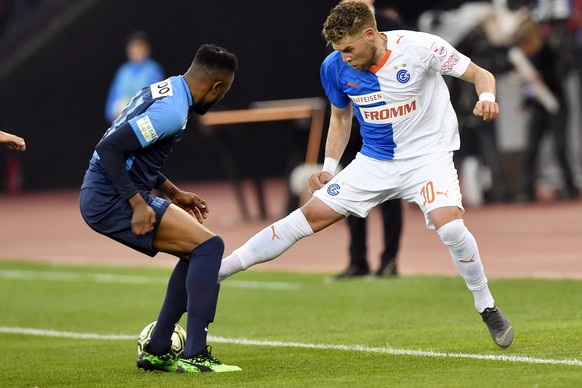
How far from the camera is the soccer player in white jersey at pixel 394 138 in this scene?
794 centimetres

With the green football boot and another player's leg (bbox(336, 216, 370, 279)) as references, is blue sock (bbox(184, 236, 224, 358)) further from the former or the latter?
another player's leg (bbox(336, 216, 370, 279))

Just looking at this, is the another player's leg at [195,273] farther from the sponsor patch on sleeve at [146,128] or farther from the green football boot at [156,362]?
the sponsor patch on sleeve at [146,128]

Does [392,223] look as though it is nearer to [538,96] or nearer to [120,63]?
[538,96]

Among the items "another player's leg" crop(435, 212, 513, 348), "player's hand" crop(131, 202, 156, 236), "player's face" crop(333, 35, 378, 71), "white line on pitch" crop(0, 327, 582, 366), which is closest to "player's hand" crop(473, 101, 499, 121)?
"another player's leg" crop(435, 212, 513, 348)

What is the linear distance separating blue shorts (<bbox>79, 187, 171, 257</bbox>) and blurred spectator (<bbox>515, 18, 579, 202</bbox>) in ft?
45.3

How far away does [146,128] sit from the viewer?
723 cm

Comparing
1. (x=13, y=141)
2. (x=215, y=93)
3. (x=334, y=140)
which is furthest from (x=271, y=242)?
(x=13, y=141)

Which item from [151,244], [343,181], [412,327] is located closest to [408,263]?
[412,327]

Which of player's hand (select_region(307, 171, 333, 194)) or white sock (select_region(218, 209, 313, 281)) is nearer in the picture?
white sock (select_region(218, 209, 313, 281))

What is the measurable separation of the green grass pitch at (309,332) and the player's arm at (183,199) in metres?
0.99

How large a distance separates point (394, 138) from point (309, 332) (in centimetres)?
208

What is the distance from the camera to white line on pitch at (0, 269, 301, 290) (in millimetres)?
13743

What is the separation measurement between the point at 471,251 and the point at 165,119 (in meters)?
2.11

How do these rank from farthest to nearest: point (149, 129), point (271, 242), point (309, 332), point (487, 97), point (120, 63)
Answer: point (120, 63) < point (309, 332) < point (271, 242) < point (487, 97) < point (149, 129)
